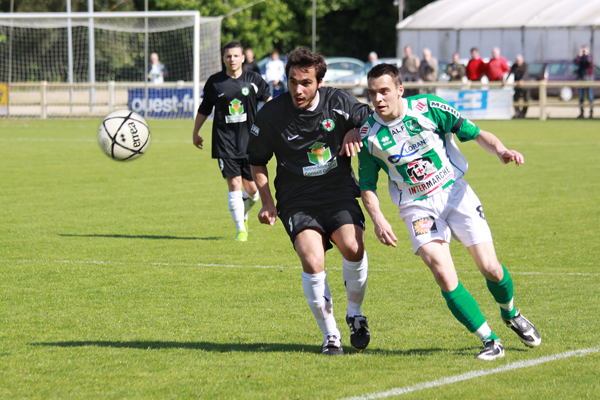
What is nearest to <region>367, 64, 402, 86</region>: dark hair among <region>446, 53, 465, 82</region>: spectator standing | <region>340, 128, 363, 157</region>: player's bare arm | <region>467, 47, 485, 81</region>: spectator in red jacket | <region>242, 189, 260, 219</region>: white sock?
<region>340, 128, 363, 157</region>: player's bare arm

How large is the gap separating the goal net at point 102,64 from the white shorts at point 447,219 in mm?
22760

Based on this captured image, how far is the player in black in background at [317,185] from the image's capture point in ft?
16.1

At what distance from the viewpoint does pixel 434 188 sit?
479 centimetres

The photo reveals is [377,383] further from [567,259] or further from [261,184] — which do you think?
[567,259]

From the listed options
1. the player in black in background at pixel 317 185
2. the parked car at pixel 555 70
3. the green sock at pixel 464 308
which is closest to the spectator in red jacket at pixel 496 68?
the parked car at pixel 555 70

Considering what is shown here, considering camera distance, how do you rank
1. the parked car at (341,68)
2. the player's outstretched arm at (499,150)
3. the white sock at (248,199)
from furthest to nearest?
1. the parked car at (341,68)
2. the white sock at (248,199)
3. the player's outstretched arm at (499,150)

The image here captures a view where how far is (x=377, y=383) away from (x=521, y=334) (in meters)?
1.07

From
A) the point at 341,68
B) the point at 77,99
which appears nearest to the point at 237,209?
the point at 77,99

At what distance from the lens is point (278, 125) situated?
505 cm

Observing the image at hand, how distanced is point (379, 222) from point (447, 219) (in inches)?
17.0

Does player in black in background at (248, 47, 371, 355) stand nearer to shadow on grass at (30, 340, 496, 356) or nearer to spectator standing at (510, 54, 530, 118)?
shadow on grass at (30, 340, 496, 356)

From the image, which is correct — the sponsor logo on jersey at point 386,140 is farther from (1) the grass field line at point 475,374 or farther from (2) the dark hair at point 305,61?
(1) the grass field line at point 475,374

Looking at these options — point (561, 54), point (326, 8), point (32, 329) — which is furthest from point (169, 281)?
point (326, 8)

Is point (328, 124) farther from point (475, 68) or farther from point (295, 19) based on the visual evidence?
point (295, 19)
